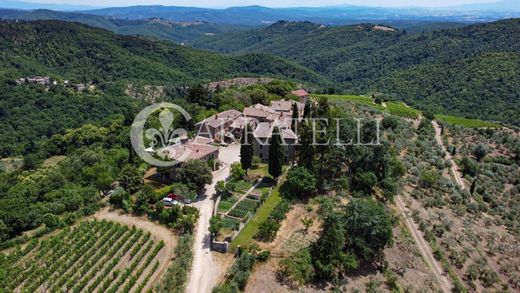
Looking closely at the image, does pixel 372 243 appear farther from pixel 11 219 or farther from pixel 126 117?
pixel 126 117

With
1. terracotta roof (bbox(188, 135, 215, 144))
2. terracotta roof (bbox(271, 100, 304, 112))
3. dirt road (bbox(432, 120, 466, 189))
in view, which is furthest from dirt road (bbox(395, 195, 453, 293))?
terracotta roof (bbox(271, 100, 304, 112))

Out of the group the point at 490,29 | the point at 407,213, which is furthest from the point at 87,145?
the point at 490,29

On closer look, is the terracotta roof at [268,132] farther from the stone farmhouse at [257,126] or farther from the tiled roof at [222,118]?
the tiled roof at [222,118]

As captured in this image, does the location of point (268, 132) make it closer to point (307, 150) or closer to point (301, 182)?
point (307, 150)

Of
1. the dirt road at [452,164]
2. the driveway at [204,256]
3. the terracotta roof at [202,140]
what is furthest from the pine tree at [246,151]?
the dirt road at [452,164]

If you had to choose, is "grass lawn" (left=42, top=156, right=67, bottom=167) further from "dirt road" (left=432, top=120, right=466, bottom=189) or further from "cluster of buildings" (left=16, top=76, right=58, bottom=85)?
"dirt road" (left=432, top=120, right=466, bottom=189)

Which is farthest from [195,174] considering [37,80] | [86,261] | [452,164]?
[37,80]
